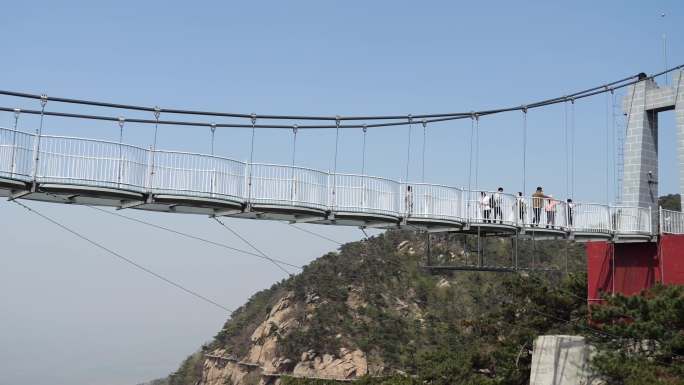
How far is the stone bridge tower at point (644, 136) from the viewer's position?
1357 inches

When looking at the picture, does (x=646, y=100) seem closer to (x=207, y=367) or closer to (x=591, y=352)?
(x=591, y=352)

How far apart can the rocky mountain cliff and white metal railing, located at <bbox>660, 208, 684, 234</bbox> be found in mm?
26276

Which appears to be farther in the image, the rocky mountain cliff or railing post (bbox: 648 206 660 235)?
the rocky mountain cliff

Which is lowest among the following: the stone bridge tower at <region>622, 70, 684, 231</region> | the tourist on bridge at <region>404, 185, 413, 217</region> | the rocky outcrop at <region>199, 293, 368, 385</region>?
the rocky outcrop at <region>199, 293, 368, 385</region>

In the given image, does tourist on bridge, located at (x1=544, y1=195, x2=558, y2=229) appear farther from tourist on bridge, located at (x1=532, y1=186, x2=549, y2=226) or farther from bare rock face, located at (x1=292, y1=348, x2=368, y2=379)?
bare rock face, located at (x1=292, y1=348, x2=368, y2=379)

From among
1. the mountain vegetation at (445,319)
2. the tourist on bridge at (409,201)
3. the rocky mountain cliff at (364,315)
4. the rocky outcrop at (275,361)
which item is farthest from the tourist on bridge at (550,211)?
the rocky outcrop at (275,361)

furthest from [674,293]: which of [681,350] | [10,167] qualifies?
[10,167]

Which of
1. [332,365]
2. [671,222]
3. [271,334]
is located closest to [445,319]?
[332,365]

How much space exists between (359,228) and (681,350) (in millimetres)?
10832

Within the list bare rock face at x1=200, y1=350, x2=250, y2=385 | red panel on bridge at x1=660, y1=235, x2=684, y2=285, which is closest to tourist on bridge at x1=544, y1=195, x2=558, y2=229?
red panel on bridge at x1=660, y1=235, x2=684, y2=285

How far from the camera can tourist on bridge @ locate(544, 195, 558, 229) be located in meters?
30.3

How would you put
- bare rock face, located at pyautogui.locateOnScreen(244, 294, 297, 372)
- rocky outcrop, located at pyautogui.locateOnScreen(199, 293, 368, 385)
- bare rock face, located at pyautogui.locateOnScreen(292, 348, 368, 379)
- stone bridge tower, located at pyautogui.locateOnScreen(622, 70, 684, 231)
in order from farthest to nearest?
bare rock face, located at pyautogui.locateOnScreen(244, 294, 297, 372)
rocky outcrop, located at pyautogui.locateOnScreen(199, 293, 368, 385)
bare rock face, located at pyautogui.locateOnScreen(292, 348, 368, 379)
stone bridge tower, located at pyautogui.locateOnScreen(622, 70, 684, 231)

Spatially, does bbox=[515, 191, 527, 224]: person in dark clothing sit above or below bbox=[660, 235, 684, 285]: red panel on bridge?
above

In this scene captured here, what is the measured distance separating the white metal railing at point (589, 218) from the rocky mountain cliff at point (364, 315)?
27578mm
